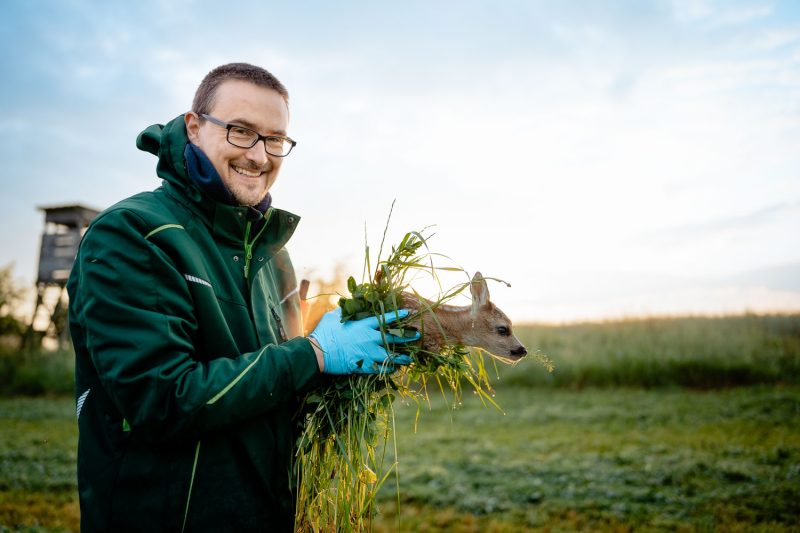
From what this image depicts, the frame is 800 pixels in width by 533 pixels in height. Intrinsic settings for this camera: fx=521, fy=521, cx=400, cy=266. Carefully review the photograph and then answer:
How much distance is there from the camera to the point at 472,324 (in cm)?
229

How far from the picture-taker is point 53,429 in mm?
9195

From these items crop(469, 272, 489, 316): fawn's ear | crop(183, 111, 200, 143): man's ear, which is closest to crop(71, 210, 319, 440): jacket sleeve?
crop(183, 111, 200, 143): man's ear

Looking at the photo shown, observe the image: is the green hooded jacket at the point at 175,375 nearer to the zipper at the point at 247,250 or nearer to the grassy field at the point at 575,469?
the zipper at the point at 247,250

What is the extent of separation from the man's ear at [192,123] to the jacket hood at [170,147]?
0.08ft

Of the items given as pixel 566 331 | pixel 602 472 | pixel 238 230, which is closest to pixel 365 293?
pixel 238 230

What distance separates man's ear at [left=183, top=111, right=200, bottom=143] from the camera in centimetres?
208

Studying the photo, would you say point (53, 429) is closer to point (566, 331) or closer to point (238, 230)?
point (238, 230)

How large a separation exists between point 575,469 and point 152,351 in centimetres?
595

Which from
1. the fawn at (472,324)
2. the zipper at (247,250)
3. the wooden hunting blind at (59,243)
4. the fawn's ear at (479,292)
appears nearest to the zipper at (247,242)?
the zipper at (247,250)

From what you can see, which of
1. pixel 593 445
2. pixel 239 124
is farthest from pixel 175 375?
pixel 593 445

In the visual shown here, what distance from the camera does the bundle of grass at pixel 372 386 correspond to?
2.11m

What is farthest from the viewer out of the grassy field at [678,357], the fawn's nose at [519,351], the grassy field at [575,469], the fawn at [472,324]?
the grassy field at [678,357]

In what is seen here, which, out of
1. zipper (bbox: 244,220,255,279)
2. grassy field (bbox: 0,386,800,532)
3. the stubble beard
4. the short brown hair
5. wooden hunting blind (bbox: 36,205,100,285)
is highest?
wooden hunting blind (bbox: 36,205,100,285)

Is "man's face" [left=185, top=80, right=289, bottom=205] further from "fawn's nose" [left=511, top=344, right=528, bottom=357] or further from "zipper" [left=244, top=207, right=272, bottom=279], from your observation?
"fawn's nose" [left=511, top=344, right=528, bottom=357]
